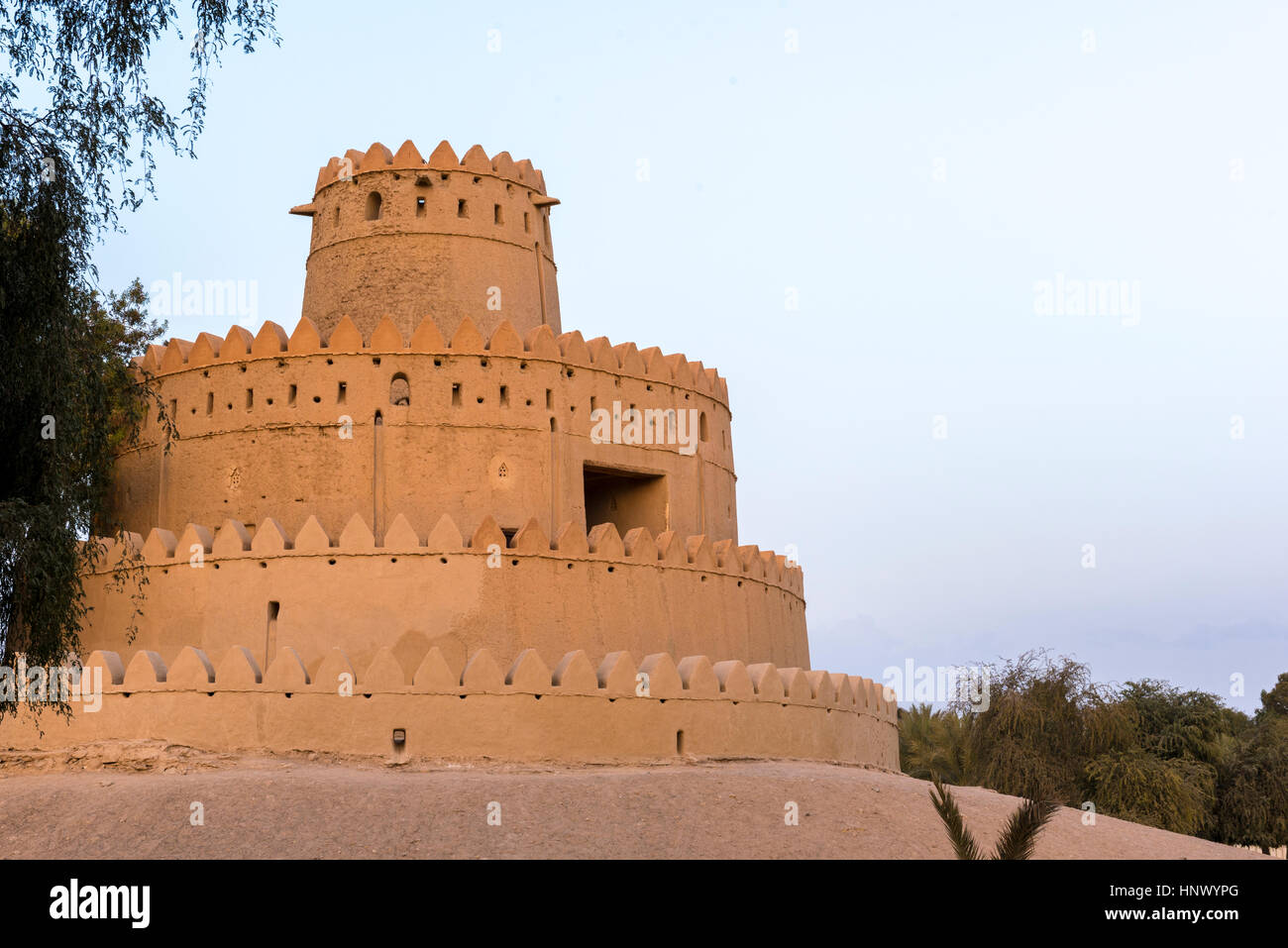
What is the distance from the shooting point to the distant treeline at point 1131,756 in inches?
1075

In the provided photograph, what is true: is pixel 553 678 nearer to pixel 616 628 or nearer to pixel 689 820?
pixel 616 628

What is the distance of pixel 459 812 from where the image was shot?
14.2 m

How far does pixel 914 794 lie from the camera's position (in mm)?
16547

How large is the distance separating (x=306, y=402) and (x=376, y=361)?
1.08 metres

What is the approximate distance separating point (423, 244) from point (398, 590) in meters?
6.34

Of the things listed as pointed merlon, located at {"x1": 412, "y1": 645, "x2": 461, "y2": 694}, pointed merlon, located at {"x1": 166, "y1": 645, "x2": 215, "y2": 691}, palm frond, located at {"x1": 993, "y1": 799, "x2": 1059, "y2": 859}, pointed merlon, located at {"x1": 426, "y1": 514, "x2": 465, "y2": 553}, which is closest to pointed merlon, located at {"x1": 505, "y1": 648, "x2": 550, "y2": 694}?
pointed merlon, located at {"x1": 412, "y1": 645, "x2": 461, "y2": 694}

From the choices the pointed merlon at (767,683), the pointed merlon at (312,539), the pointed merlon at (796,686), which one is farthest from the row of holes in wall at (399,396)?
the pointed merlon at (796,686)

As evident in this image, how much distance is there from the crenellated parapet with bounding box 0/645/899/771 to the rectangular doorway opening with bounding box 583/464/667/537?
4.30m

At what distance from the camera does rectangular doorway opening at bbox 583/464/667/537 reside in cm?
2203

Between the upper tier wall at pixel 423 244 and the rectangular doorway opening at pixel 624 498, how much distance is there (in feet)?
8.31

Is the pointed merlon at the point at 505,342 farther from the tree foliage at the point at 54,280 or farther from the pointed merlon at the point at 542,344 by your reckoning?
the tree foliage at the point at 54,280

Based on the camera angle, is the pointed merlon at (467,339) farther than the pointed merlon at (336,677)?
Yes

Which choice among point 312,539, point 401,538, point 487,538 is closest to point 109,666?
point 312,539

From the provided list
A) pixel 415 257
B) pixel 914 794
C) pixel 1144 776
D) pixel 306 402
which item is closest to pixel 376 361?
pixel 306 402
